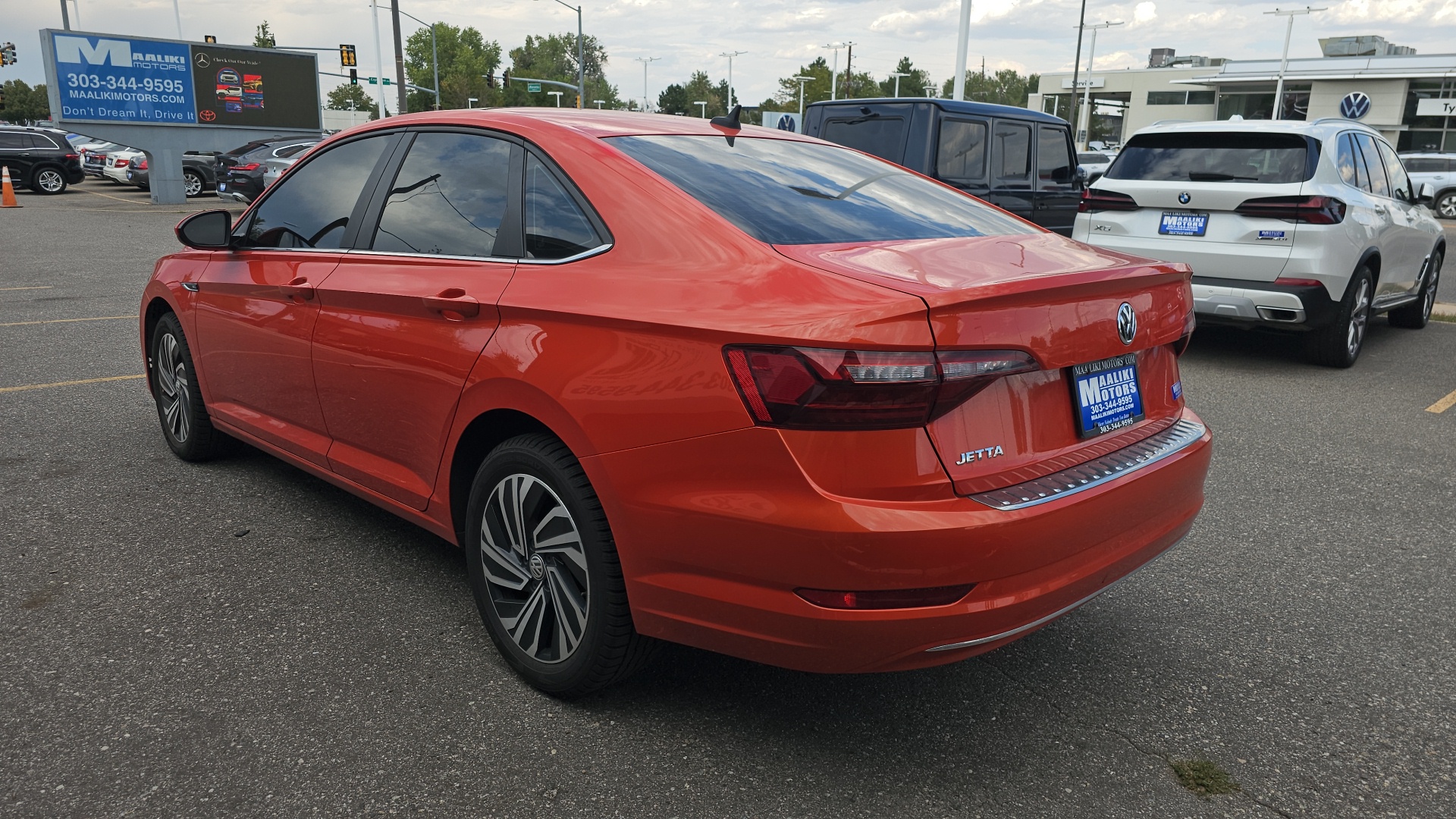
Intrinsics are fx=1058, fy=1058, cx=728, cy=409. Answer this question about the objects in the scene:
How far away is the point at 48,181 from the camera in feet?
91.6

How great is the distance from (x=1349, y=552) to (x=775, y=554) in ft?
9.45

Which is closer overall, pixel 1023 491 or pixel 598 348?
pixel 1023 491

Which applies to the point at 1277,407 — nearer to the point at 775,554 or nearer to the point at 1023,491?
the point at 1023,491

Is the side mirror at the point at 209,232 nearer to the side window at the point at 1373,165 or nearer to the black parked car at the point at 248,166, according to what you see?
the side window at the point at 1373,165

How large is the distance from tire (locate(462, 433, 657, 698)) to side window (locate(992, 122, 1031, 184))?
845cm

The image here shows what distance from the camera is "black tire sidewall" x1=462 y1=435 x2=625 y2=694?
2.57 metres

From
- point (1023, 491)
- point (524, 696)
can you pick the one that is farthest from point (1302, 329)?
point (524, 696)

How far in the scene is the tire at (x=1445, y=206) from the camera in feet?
88.3

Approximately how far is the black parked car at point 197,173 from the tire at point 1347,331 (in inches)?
1031

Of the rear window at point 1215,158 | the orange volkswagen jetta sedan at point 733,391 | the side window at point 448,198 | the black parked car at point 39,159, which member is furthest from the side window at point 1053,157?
the black parked car at point 39,159

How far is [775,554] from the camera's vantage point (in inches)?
88.4

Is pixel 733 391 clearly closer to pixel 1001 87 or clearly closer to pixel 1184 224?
pixel 1184 224

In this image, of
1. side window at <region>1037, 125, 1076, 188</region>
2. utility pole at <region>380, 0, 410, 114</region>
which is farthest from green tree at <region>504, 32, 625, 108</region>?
side window at <region>1037, 125, 1076, 188</region>

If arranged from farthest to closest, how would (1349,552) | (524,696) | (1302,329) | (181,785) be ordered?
(1302,329) → (1349,552) → (524,696) → (181,785)
